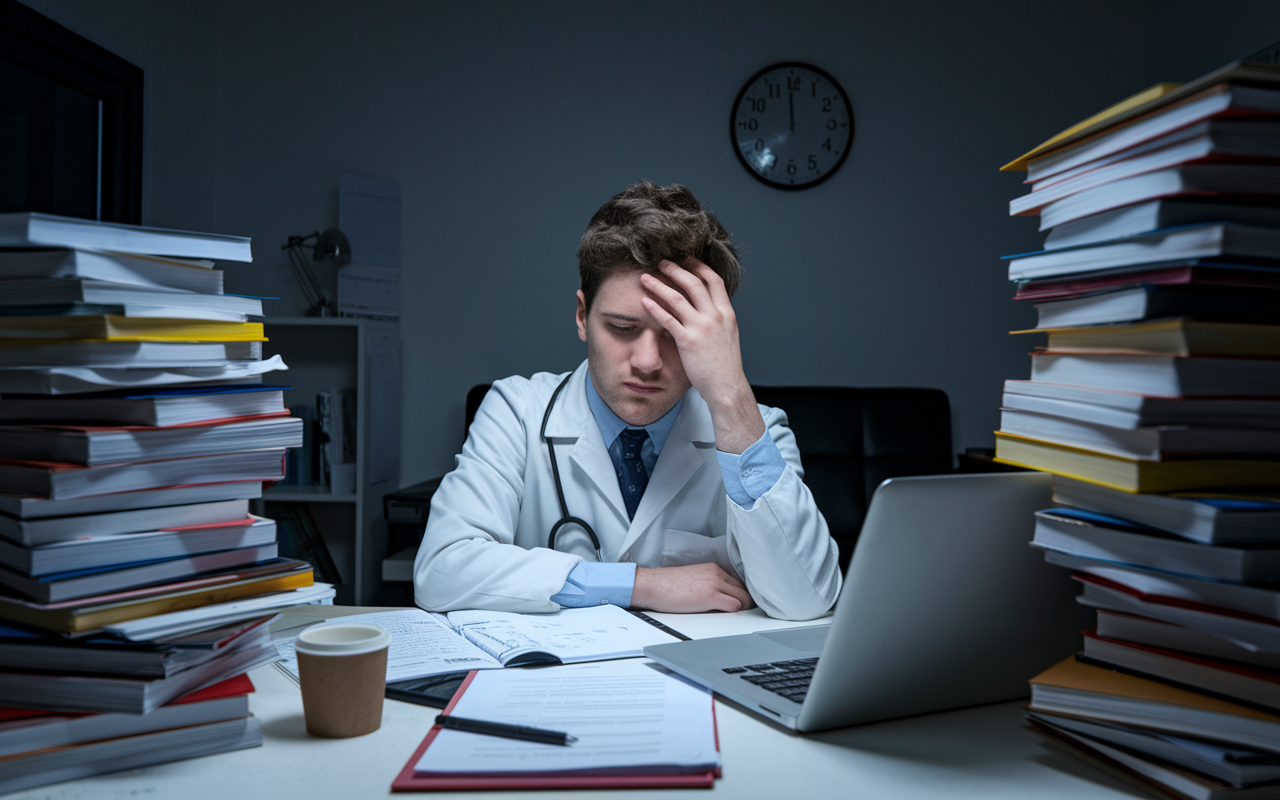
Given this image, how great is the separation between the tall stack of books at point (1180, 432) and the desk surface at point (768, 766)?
0.07m

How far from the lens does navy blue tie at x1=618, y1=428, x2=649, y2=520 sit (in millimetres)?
1575

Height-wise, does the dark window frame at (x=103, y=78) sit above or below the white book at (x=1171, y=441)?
above

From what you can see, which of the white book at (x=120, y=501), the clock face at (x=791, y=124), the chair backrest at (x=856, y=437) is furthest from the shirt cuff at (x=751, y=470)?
the clock face at (x=791, y=124)

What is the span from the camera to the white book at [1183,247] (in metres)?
0.57

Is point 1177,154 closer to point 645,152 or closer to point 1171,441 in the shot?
point 1171,441

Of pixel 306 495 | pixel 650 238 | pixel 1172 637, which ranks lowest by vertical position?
pixel 306 495

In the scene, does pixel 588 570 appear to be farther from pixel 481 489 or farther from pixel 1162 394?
pixel 1162 394

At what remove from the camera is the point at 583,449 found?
155cm

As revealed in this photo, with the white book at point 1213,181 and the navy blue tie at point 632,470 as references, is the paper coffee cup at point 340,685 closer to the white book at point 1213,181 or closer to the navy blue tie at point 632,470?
the white book at point 1213,181

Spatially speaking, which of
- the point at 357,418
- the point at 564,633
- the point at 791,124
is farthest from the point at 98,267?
the point at 791,124

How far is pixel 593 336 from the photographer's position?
58.5 inches

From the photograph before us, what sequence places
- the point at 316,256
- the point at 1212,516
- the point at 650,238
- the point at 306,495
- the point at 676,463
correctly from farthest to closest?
1. the point at 316,256
2. the point at 306,495
3. the point at 676,463
4. the point at 650,238
5. the point at 1212,516

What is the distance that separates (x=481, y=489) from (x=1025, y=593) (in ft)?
3.02

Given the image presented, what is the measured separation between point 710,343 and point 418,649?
0.66m
